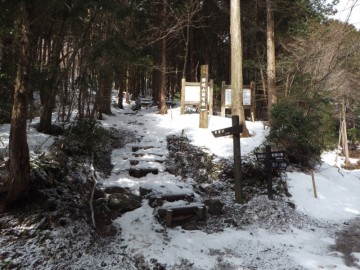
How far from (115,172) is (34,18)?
402 cm

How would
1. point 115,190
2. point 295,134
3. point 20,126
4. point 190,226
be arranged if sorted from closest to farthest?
point 20,126
point 190,226
point 115,190
point 295,134

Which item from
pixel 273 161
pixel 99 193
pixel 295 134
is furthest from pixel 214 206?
pixel 295 134

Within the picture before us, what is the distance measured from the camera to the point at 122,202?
5988 mm

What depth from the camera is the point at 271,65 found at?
39.4ft

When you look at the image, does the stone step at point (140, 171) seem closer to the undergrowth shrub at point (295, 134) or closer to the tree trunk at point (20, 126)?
the tree trunk at point (20, 126)

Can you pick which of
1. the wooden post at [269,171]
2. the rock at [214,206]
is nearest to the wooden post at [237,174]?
the rock at [214,206]

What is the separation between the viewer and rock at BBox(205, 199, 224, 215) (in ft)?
20.5

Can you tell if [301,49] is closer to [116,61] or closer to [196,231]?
[116,61]

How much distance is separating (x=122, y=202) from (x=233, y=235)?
Result: 2.22 m

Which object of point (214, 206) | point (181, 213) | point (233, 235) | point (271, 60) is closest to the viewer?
point (233, 235)

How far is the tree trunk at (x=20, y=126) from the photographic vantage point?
171 inches

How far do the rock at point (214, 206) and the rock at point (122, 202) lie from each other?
1450 millimetres

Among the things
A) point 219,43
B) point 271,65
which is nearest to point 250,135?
point 271,65

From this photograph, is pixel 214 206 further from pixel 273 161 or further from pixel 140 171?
pixel 140 171
